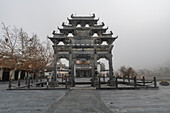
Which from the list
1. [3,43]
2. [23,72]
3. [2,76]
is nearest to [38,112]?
[3,43]

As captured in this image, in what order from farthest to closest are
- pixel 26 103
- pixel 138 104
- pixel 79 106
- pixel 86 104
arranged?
pixel 26 103 → pixel 86 104 → pixel 138 104 → pixel 79 106

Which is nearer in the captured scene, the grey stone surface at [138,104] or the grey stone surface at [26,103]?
the grey stone surface at [138,104]

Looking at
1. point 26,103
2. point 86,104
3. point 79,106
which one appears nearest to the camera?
point 79,106

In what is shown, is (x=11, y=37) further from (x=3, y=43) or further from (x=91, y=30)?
(x=91, y=30)

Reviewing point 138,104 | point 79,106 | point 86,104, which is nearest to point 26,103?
point 79,106

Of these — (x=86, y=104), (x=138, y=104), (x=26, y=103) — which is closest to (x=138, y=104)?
(x=138, y=104)

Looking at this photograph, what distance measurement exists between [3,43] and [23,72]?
2838cm

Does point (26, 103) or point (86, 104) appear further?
point (26, 103)

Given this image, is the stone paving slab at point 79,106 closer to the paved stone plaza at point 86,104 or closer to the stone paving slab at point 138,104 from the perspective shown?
the paved stone plaza at point 86,104

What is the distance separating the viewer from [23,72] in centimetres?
4006

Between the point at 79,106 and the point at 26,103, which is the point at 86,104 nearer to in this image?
the point at 79,106

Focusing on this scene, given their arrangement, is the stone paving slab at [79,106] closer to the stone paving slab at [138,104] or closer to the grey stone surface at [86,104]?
the grey stone surface at [86,104]

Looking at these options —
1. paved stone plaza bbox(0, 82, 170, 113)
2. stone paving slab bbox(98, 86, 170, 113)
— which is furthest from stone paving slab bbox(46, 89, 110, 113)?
stone paving slab bbox(98, 86, 170, 113)

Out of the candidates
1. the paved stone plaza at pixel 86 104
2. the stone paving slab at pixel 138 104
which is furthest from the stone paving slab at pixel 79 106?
the stone paving slab at pixel 138 104
